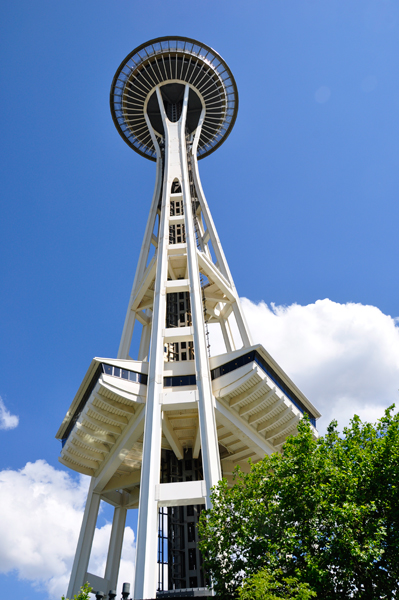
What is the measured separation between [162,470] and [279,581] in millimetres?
18360

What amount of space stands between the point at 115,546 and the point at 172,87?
4375 centimetres

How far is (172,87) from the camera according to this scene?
48.3 meters

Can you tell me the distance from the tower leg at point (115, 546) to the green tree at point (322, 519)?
63.6 feet

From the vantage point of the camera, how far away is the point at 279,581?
48.5 ft

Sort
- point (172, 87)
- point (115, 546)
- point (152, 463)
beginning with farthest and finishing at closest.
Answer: point (172, 87), point (115, 546), point (152, 463)

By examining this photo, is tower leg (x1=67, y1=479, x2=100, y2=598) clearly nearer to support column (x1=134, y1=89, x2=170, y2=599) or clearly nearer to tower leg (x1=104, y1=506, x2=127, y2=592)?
tower leg (x1=104, y1=506, x2=127, y2=592)

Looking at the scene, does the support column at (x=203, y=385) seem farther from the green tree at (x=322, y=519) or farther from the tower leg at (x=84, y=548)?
the tower leg at (x=84, y=548)

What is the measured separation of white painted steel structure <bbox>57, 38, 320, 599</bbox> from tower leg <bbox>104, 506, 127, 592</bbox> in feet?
0.23

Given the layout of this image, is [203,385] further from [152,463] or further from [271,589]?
[271,589]

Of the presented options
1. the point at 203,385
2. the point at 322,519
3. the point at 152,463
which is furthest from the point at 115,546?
the point at 322,519

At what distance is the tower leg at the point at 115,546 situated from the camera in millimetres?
31797

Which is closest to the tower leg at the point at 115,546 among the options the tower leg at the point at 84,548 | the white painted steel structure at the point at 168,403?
the white painted steel structure at the point at 168,403

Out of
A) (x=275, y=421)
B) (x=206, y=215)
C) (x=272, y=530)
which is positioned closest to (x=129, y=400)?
(x=275, y=421)

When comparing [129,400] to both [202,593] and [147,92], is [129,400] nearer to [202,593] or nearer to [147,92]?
[202,593]
